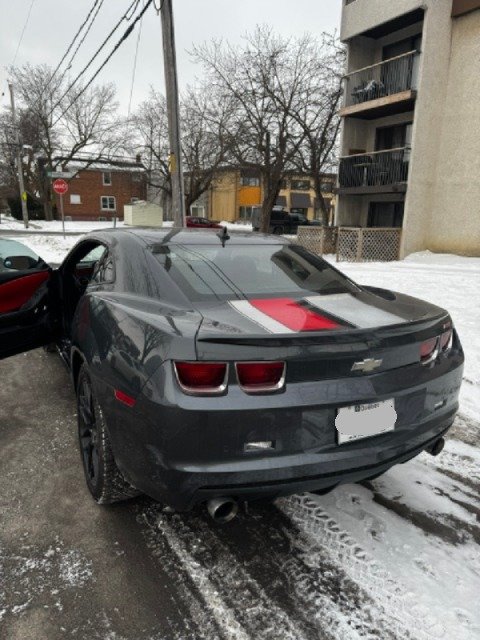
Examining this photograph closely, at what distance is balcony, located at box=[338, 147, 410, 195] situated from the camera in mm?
16109

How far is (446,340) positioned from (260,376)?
1185 millimetres

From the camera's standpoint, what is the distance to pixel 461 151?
15.4m

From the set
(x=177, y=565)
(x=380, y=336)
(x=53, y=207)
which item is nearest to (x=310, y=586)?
(x=177, y=565)

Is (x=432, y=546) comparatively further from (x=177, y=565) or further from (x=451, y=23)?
(x=451, y=23)

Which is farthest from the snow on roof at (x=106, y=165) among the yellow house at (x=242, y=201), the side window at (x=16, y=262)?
the side window at (x=16, y=262)

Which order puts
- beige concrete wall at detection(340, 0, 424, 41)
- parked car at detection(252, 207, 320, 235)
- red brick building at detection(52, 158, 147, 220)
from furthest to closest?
red brick building at detection(52, 158, 147, 220), parked car at detection(252, 207, 320, 235), beige concrete wall at detection(340, 0, 424, 41)

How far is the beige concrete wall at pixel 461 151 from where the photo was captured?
1497 centimetres

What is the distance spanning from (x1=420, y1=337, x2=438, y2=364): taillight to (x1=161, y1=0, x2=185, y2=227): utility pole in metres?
8.28

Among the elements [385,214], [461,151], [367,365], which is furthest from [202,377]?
[385,214]

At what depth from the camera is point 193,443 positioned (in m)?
1.84

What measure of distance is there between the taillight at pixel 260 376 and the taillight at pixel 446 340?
1.03 m

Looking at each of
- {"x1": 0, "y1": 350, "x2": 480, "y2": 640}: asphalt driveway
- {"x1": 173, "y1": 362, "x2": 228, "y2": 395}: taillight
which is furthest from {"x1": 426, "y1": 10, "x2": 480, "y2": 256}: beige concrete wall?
{"x1": 173, "y1": 362, "x2": 228, "y2": 395}: taillight

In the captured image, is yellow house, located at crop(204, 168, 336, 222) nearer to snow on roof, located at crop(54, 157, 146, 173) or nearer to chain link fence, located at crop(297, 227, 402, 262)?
snow on roof, located at crop(54, 157, 146, 173)

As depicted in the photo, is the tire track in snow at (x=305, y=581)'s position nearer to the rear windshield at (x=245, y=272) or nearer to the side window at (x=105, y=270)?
the rear windshield at (x=245, y=272)
